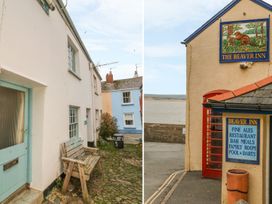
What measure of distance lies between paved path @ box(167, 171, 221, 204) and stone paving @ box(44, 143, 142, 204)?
2.52 ft

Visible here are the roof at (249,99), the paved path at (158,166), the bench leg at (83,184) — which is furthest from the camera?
the paved path at (158,166)

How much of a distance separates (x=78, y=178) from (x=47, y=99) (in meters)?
1.45

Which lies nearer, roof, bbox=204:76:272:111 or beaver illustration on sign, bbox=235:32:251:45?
roof, bbox=204:76:272:111

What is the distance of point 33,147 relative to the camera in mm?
4613

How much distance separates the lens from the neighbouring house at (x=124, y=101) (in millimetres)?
6621

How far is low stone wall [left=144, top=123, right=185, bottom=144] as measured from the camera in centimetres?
1506

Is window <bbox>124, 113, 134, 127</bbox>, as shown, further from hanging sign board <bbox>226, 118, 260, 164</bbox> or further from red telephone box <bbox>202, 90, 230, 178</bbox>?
hanging sign board <bbox>226, 118, 260, 164</bbox>

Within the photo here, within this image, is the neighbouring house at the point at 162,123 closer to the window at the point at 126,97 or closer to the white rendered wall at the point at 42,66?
the window at the point at 126,97

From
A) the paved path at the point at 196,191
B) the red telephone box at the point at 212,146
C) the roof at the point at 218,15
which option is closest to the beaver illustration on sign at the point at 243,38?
the roof at the point at 218,15

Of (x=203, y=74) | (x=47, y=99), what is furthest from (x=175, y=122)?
(x=47, y=99)

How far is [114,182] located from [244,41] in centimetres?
417

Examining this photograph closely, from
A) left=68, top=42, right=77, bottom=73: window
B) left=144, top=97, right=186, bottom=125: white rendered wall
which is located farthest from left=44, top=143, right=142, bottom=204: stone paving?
left=144, top=97, right=186, bottom=125: white rendered wall

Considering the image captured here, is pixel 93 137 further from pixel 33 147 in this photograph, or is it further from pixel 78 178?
pixel 33 147

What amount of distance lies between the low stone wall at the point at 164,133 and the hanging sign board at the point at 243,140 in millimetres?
10258
